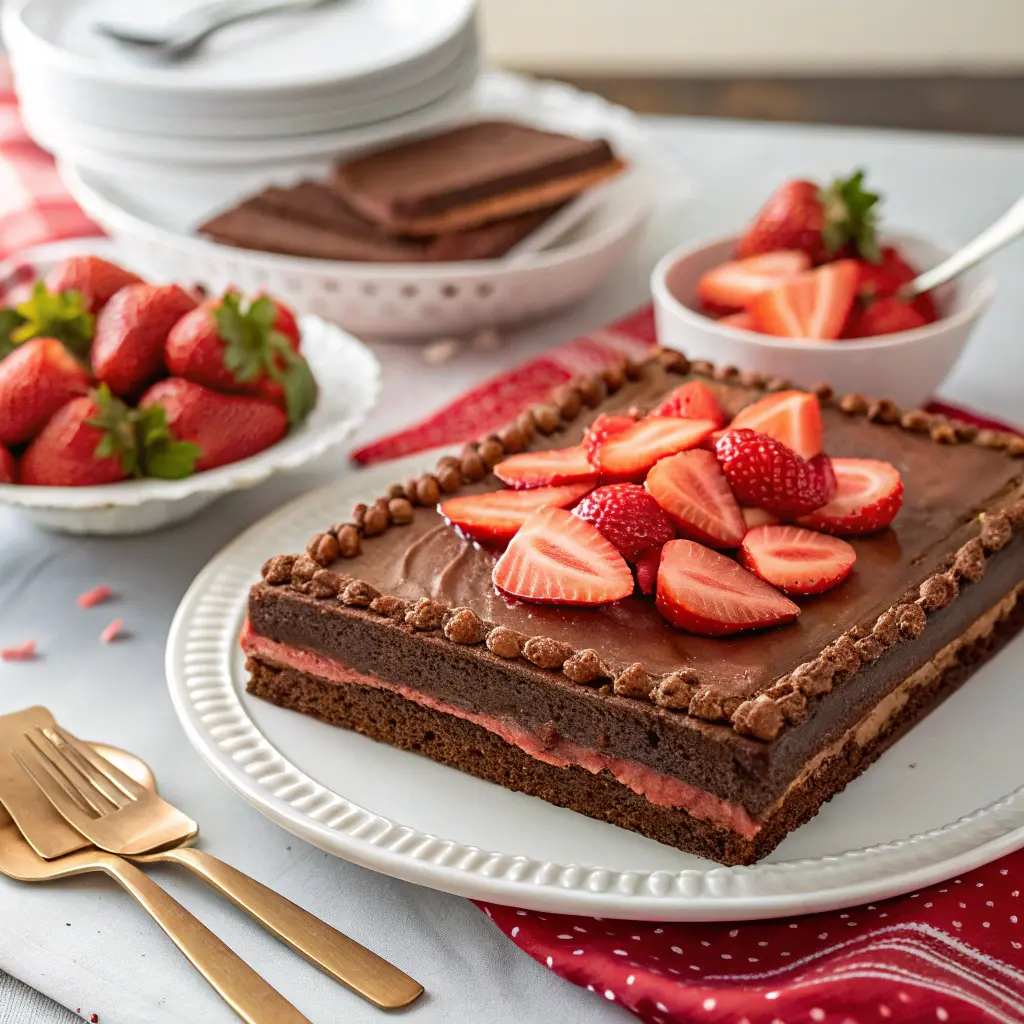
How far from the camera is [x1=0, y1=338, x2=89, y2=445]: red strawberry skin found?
7.42 ft

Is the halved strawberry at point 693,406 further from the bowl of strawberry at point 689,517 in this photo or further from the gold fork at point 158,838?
the gold fork at point 158,838

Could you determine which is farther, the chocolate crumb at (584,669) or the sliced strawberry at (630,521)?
the sliced strawberry at (630,521)

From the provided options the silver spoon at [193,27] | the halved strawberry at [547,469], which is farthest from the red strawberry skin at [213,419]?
the silver spoon at [193,27]

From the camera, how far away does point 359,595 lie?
1.91 meters

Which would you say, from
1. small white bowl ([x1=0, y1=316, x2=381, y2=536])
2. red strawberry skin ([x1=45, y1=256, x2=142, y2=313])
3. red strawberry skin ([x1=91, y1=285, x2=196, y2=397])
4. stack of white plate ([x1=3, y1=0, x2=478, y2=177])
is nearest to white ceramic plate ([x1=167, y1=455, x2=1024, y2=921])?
small white bowl ([x1=0, y1=316, x2=381, y2=536])

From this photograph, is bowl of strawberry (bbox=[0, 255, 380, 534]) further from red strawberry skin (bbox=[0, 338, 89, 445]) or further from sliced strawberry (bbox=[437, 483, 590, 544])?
sliced strawberry (bbox=[437, 483, 590, 544])

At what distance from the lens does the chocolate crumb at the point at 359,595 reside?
1910mm

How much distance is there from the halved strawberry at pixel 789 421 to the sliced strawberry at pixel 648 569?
323 millimetres

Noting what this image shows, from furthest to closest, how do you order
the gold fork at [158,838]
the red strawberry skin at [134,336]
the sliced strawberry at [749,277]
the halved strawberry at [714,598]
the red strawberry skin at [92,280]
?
the sliced strawberry at [749,277] → the red strawberry skin at [92,280] → the red strawberry skin at [134,336] → the halved strawberry at [714,598] → the gold fork at [158,838]

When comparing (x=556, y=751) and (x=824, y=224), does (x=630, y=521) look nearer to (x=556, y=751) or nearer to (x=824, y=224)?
(x=556, y=751)

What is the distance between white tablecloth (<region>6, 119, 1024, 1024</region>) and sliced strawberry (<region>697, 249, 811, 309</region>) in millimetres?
465

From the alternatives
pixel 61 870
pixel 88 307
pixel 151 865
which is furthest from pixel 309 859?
pixel 88 307

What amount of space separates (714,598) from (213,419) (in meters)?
0.99

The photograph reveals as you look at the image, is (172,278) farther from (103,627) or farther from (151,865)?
(151,865)
